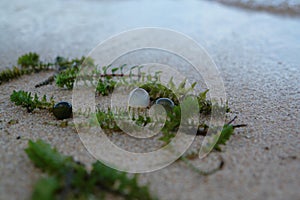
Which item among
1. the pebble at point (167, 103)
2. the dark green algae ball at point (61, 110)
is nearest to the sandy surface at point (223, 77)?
the dark green algae ball at point (61, 110)

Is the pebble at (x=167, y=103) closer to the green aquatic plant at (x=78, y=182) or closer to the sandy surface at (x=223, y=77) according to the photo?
the sandy surface at (x=223, y=77)

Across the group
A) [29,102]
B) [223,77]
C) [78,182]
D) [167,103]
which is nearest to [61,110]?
[29,102]

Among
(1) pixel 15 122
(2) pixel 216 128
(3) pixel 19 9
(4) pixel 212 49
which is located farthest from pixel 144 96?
(3) pixel 19 9

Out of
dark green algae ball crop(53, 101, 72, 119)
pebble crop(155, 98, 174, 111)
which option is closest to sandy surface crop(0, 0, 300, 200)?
dark green algae ball crop(53, 101, 72, 119)

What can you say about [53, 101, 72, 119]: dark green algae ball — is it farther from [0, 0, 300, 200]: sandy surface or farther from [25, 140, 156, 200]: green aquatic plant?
[25, 140, 156, 200]: green aquatic plant

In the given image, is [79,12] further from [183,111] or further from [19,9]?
[183,111]
